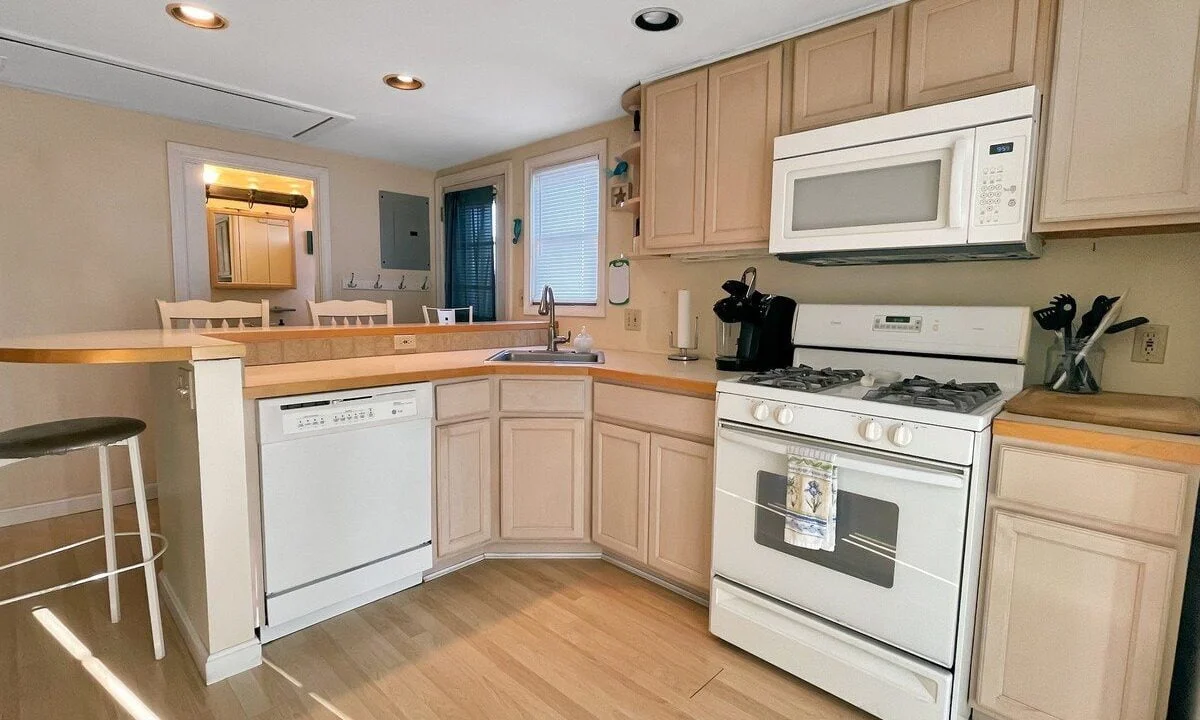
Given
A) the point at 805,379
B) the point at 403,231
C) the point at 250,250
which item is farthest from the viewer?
the point at 403,231

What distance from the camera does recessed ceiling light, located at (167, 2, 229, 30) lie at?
200cm

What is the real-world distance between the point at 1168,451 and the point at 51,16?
3.71 m

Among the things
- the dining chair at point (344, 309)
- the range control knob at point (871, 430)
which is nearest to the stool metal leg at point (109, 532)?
the dining chair at point (344, 309)

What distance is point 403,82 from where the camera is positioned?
Result: 2680 millimetres

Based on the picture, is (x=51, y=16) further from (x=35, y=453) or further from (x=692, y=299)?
(x=692, y=299)

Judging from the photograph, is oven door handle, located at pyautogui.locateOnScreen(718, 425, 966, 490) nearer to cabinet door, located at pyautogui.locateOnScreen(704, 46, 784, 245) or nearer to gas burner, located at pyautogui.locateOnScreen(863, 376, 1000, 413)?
gas burner, located at pyautogui.locateOnScreen(863, 376, 1000, 413)

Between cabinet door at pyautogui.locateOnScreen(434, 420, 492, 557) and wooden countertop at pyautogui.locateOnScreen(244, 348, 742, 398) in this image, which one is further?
cabinet door at pyautogui.locateOnScreen(434, 420, 492, 557)

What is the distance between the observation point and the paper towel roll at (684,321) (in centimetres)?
265

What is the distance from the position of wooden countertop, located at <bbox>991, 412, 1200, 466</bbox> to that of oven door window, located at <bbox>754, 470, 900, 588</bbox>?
0.36 m

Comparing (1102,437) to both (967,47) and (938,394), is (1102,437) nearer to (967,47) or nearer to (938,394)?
(938,394)

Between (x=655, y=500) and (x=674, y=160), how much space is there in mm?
1497

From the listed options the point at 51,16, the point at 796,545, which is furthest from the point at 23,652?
the point at 796,545

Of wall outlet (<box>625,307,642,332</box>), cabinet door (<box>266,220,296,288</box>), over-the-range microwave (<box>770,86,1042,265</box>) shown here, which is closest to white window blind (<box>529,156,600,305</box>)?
wall outlet (<box>625,307,642,332</box>)

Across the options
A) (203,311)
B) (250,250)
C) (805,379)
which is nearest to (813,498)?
(805,379)
